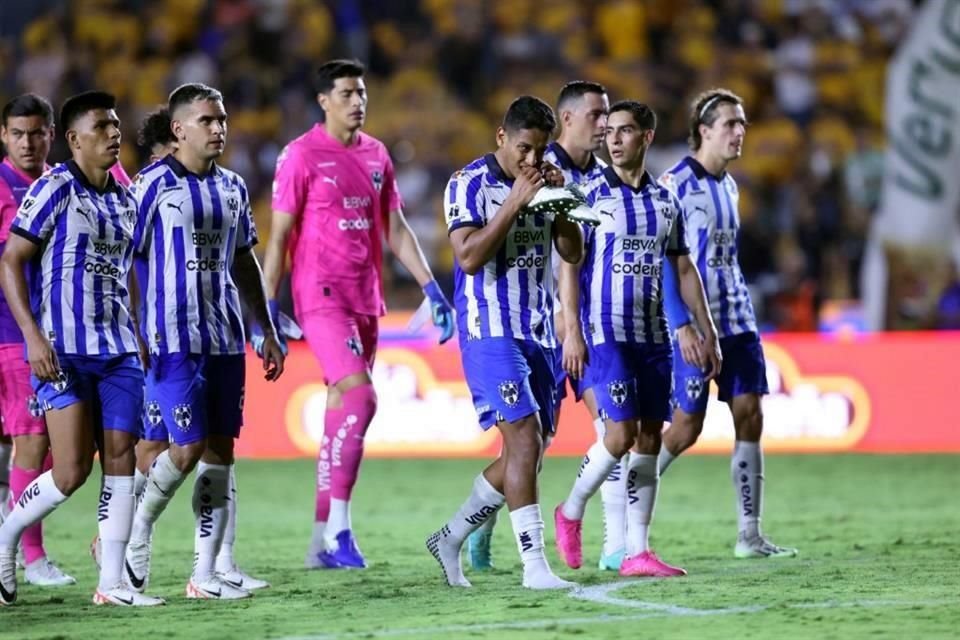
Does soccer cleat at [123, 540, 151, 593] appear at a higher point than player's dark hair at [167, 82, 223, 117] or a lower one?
lower

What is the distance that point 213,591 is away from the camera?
8.04 m

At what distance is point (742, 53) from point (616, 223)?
1253cm

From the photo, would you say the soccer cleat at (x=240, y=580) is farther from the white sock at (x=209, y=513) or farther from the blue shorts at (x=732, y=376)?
the blue shorts at (x=732, y=376)

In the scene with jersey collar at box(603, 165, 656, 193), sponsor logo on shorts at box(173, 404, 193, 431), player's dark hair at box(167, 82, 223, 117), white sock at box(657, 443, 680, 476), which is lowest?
white sock at box(657, 443, 680, 476)

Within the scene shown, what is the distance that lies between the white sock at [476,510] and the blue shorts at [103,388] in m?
1.59

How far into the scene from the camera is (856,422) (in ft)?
51.6

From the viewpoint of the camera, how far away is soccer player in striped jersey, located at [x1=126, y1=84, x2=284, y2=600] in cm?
796

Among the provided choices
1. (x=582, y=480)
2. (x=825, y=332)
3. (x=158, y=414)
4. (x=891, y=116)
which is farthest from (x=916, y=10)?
(x=158, y=414)

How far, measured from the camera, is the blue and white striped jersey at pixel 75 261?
7652 mm

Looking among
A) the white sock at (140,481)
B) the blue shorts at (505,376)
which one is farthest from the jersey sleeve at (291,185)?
the blue shorts at (505,376)

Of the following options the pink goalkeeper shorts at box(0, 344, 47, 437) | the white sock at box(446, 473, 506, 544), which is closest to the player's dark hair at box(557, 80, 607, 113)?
the white sock at box(446, 473, 506, 544)

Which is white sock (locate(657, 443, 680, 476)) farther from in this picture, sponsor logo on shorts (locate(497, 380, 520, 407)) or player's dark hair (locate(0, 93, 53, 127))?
player's dark hair (locate(0, 93, 53, 127))

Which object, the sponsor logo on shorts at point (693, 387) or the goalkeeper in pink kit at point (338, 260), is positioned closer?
the sponsor logo on shorts at point (693, 387)

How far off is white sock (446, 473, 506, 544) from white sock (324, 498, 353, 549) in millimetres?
1431
